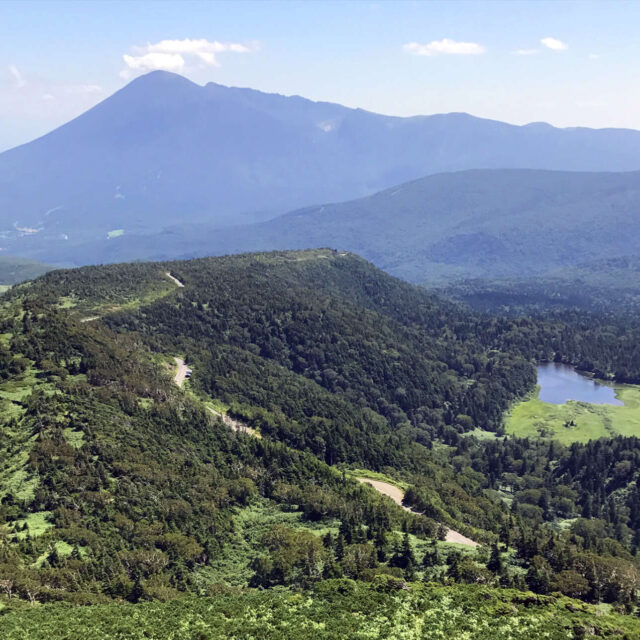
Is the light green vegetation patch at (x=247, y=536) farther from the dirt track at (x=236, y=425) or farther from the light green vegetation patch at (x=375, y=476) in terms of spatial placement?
the dirt track at (x=236, y=425)

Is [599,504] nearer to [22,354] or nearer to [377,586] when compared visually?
[377,586]

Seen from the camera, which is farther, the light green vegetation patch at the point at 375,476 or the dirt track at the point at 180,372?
the dirt track at the point at 180,372

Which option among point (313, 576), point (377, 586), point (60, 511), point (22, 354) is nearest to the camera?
point (377, 586)

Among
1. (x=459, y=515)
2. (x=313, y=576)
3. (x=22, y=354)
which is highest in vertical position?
(x=22, y=354)

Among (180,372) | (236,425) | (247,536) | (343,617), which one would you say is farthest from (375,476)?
(343,617)

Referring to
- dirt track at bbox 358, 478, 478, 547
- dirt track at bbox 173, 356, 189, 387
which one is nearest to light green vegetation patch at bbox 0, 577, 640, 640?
dirt track at bbox 358, 478, 478, 547

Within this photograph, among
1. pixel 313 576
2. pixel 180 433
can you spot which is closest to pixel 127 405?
pixel 180 433

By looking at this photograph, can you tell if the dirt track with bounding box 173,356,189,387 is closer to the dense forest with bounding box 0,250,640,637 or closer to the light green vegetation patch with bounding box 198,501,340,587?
the dense forest with bounding box 0,250,640,637

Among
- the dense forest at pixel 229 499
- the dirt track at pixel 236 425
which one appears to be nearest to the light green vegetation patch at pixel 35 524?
the dense forest at pixel 229 499
